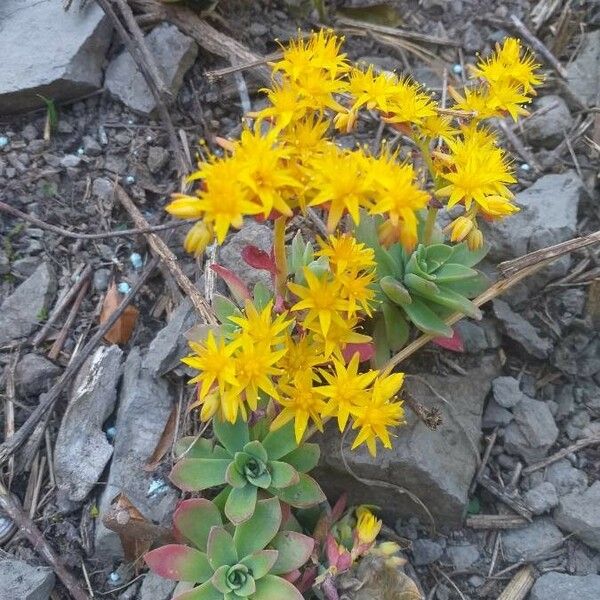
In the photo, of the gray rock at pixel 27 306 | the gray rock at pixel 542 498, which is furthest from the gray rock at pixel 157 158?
the gray rock at pixel 542 498

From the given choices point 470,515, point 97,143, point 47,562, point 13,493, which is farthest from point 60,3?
point 470,515

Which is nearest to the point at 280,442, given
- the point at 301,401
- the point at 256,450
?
the point at 256,450

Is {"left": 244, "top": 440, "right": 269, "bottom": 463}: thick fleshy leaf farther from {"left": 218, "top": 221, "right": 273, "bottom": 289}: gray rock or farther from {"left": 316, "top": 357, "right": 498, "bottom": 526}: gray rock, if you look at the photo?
{"left": 218, "top": 221, "right": 273, "bottom": 289}: gray rock

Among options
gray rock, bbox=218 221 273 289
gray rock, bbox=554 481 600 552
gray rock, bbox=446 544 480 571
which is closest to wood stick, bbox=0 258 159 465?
gray rock, bbox=218 221 273 289

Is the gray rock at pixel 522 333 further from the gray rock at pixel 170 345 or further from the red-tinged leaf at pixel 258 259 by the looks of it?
the gray rock at pixel 170 345

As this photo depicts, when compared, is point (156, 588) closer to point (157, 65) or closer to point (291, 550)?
point (291, 550)
